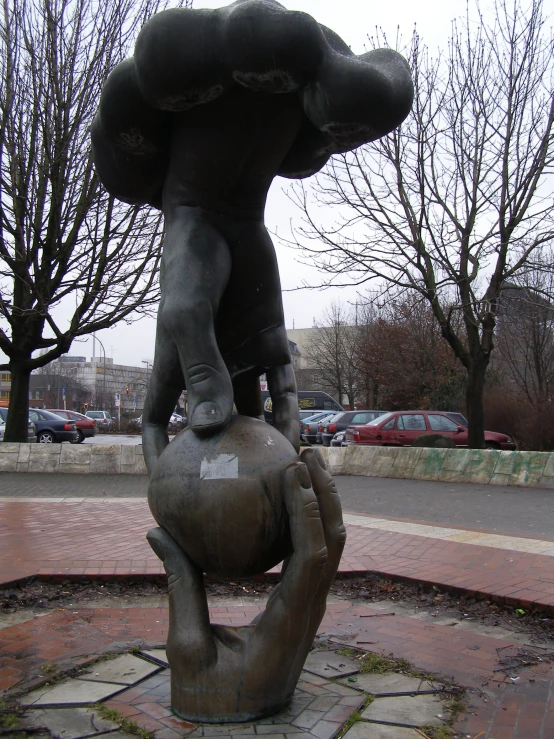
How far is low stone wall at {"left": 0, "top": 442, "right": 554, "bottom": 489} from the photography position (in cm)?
1119

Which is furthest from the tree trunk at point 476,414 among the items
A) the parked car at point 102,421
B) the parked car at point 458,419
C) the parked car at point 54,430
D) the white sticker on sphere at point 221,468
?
the parked car at point 102,421

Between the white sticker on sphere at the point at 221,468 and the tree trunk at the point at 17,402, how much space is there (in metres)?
13.0

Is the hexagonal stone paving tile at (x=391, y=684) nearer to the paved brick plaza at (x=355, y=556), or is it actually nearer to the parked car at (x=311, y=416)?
the paved brick plaza at (x=355, y=556)

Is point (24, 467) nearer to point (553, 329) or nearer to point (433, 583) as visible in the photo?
point (433, 583)

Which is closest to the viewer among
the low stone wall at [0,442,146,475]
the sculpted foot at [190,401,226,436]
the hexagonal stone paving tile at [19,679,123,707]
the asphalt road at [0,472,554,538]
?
the sculpted foot at [190,401,226,436]

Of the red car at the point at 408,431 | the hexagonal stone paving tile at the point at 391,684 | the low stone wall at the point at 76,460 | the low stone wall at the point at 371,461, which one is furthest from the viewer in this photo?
the red car at the point at 408,431

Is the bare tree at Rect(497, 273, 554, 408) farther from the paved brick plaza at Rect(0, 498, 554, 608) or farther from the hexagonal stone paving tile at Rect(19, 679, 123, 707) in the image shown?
the hexagonal stone paving tile at Rect(19, 679, 123, 707)

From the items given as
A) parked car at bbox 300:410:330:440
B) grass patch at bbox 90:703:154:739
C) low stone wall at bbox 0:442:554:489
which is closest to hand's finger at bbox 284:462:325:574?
grass patch at bbox 90:703:154:739

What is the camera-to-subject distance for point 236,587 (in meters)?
5.04

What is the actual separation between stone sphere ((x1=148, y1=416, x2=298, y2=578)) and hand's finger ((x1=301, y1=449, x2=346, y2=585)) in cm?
8

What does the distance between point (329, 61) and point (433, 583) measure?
11.9 ft

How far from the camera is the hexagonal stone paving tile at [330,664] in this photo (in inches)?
127

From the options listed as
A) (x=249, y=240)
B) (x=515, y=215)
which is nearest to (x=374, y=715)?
(x=249, y=240)

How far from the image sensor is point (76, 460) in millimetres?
13133
